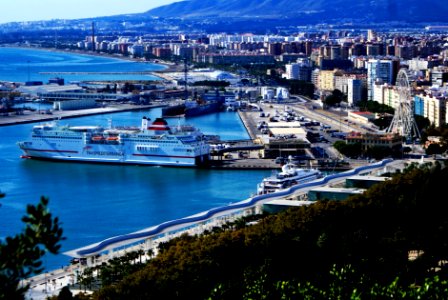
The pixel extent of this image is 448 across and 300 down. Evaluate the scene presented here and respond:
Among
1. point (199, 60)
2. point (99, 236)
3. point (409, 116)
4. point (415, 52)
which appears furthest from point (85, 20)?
point (99, 236)

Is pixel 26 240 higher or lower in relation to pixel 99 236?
higher

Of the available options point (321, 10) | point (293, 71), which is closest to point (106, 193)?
point (293, 71)

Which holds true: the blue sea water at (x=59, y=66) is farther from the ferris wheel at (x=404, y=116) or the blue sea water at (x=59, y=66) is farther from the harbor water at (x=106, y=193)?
the harbor water at (x=106, y=193)

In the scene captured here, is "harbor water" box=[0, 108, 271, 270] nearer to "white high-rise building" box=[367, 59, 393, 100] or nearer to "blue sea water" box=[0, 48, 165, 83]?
"white high-rise building" box=[367, 59, 393, 100]

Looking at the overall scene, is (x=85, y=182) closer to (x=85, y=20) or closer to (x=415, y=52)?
(x=415, y=52)

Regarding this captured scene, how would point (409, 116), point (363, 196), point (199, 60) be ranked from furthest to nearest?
point (199, 60), point (409, 116), point (363, 196)

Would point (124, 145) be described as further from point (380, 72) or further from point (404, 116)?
point (380, 72)

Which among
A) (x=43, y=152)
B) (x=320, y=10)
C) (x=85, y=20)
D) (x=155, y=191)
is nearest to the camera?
(x=155, y=191)

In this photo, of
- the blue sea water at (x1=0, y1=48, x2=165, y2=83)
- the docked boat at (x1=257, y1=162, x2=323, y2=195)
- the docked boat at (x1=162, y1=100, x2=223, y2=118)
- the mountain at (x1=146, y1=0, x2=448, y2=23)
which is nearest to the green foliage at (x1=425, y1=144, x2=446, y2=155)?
the docked boat at (x1=257, y1=162, x2=323, y2=195)

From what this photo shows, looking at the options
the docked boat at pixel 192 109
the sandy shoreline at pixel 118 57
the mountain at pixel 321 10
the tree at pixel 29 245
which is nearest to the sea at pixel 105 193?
the docked boat at pixel 192 109
